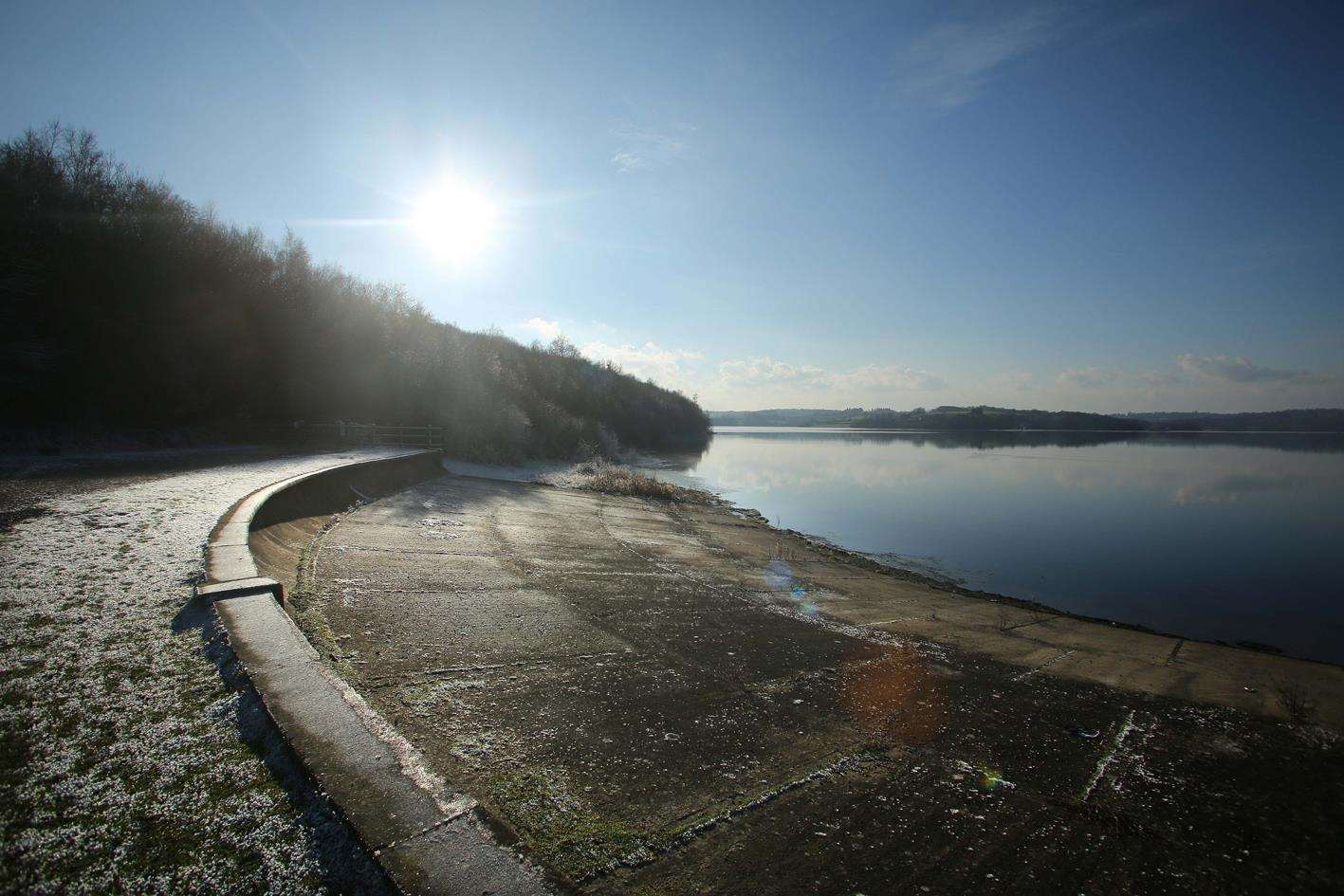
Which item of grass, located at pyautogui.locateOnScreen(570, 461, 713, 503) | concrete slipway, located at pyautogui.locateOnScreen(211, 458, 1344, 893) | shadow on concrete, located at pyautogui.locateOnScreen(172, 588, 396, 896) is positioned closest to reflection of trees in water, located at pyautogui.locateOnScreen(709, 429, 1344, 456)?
grass, located at pyautogui.locateOnScreen(570, 461, 713, 503)

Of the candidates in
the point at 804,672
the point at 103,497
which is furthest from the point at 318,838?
the point at 103,497

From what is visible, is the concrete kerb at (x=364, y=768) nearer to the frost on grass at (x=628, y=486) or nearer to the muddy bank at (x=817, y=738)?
the muddy bank at (x=817, y=738)

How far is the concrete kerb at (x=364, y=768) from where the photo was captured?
6.98 feet

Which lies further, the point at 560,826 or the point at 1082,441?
the point at 1082,441

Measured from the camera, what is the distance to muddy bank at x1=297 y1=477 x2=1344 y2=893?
291 cm

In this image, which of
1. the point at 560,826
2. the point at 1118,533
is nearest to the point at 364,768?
the point at 560,826

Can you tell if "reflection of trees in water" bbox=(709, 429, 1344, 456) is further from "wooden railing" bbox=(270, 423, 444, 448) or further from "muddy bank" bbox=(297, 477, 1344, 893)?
"muddy bank" bbox=(297, 477, 1344, 893)

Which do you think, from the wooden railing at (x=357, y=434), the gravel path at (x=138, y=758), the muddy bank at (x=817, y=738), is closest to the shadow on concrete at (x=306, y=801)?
the gravel path at (x=138, y=758)

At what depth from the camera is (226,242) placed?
26031 mm

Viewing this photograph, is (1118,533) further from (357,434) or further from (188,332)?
(188,332)

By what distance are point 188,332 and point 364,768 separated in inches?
1077

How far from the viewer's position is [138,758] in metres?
2.63

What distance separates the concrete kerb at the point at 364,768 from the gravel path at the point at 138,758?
89 millimetres

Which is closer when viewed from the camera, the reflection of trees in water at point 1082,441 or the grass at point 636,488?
the grass at point 636,488
